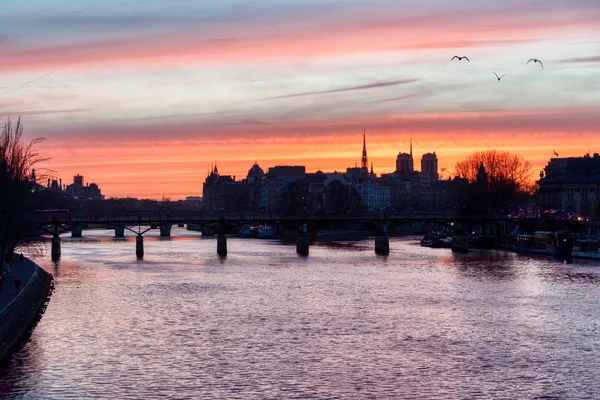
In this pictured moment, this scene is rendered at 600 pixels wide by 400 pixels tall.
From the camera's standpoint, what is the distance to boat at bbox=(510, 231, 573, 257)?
106 meters

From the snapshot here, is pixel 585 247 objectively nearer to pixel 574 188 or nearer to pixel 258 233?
pixel 574 188

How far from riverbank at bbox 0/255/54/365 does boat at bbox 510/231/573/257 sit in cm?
5575

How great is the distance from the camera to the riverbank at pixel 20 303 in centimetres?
4366

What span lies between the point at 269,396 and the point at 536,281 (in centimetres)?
4380

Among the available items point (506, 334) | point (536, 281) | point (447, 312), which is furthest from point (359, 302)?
point (536, 281)

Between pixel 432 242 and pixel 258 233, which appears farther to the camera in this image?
pixel 258 233

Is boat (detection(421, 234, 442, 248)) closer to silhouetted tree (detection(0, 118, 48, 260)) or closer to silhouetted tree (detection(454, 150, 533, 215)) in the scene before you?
silhouetted tree (detection(454, 150, 533, 215))

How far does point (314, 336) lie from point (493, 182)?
103m

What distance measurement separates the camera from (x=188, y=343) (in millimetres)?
45938

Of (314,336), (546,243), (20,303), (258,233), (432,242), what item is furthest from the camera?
(258,233)

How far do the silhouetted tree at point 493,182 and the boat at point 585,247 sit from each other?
3571 centimetres

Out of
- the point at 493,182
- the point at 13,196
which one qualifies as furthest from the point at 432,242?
the point at 13,196

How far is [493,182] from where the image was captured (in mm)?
146375

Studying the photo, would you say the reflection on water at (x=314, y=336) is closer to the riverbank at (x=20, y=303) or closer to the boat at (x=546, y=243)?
the riverbank at (x=20, y=303)
